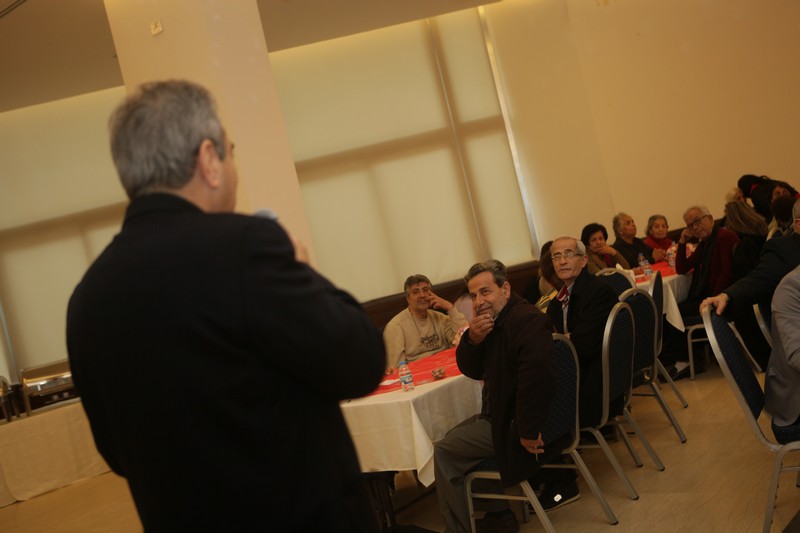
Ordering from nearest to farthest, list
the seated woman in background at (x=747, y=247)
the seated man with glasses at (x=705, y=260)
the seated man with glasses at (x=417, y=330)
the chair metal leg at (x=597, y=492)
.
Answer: the chair metal leg at (x=597, y=492) → the seated woman in background at (x=747, y=247) → the seated man with glasses at (x=417, y=330) → the seated man with glasses at (x=705, y=260)

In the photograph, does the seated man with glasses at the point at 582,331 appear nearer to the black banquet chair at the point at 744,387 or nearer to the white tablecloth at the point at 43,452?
the black banquet chair at the point at 744,387

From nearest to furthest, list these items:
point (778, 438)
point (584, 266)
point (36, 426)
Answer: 1. point (778, 438)
2. point (584, 266)
3. point (36, 426)

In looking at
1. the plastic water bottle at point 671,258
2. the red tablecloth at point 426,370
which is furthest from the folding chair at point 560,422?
the plastic water bottle at point 671,258

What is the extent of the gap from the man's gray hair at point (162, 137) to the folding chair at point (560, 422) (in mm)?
2251

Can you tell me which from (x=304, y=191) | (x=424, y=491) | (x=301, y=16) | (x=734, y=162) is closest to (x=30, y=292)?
(x=304, y=191)

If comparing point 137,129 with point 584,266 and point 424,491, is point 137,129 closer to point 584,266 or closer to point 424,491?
point 584,266

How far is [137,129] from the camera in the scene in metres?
1.25

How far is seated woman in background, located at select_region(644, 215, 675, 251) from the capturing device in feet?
26.4

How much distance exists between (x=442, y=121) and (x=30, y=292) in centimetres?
482

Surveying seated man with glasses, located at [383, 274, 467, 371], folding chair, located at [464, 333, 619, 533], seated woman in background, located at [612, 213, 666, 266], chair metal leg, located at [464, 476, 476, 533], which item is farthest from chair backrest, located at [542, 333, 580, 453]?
seated woman in background, located at [612, 213, 666, 266]

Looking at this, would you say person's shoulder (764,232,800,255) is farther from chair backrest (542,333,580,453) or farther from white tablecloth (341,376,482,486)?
white tablecloth (341,376,482,486)

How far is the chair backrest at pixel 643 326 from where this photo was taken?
162 inches

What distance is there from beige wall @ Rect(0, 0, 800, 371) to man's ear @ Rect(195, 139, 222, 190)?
24.5 ft

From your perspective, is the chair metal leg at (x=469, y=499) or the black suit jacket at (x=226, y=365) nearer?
the black suit jacket at (x=226, y=365)
